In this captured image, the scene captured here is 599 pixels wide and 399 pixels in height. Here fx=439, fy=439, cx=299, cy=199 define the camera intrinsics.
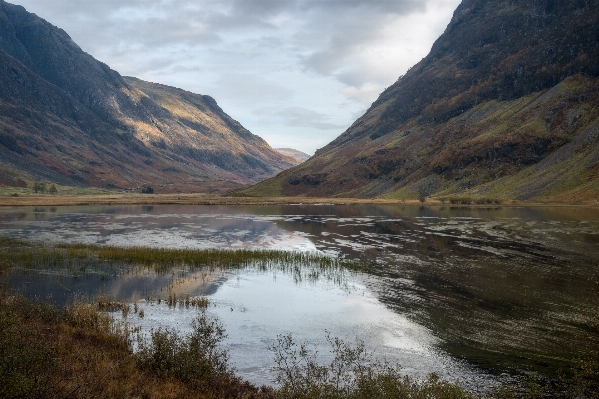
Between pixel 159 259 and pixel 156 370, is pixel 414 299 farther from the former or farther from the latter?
pixel 159 259

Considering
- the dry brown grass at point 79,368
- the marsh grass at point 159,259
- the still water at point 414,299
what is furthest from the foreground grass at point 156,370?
the marsh grass at point 159,259

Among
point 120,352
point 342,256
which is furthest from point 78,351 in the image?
point 342,256

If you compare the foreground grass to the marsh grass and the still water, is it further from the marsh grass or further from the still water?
the marsh grass

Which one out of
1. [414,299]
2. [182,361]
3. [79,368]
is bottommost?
[414,299]

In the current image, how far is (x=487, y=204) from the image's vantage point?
164m

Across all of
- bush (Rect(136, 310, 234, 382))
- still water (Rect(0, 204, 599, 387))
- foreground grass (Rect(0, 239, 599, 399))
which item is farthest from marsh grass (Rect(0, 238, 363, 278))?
bush (Rect(136, 310, 234, 382))

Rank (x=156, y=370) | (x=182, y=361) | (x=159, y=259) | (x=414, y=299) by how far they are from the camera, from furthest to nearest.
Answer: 1. (x=159, y=259)
2. (x=414, y=299)
3. (x=182, y=361)
4. (x=156, y=370)

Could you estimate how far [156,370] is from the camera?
19.6 m

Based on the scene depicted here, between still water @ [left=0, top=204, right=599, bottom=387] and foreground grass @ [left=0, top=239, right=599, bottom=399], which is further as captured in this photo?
still water @ [left=0, top=204, right=599, bottom=387]

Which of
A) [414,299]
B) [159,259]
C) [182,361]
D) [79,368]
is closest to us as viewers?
[79,368]

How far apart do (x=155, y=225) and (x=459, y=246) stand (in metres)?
62.2

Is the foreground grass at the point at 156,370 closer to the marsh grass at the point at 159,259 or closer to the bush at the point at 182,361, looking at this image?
the bush at the point at 182,361

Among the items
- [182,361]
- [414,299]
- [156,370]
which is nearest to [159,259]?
[414,299]

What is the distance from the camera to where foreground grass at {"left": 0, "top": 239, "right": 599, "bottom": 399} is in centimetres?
1580
